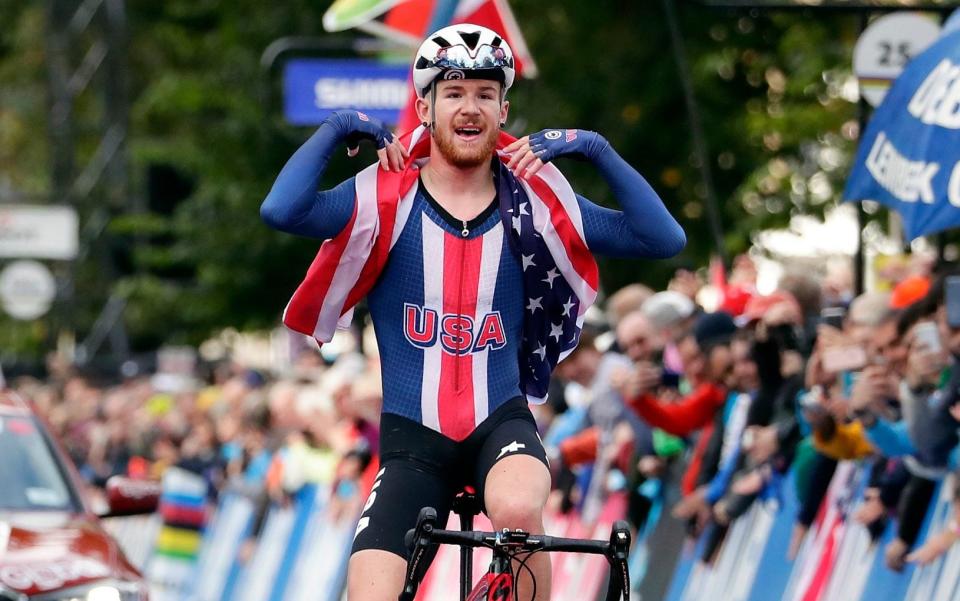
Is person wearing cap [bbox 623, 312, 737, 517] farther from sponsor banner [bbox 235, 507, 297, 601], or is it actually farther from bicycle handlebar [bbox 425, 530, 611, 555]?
sponsor banner [bbox 235, 507, 297, 601]

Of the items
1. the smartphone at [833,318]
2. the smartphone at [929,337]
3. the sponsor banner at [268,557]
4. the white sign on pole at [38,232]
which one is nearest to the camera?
the smartphone at [929,337]

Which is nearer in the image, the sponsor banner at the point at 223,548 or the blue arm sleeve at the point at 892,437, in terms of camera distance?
the blue arm sleeve at the point at 892,437

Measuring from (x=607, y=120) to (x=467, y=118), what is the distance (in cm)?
1370

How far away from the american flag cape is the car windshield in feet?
10.4

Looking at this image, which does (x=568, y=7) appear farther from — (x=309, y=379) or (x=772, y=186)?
(x=309, y=379)

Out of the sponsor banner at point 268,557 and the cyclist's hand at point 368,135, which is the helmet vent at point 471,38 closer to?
the cyclist's hand at point 368,135

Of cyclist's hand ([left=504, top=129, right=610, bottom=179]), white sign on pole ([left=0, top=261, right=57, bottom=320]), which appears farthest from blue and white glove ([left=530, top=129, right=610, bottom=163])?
white sign on pole ([left=0, top=261, right=57, bottom=320])

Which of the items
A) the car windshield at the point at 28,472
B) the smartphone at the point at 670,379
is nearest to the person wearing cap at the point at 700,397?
the smartphone at the point at 670,379

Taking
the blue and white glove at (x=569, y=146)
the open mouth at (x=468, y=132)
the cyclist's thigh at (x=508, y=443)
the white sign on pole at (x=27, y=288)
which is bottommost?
the white sign on pole at (x=27, y=288)

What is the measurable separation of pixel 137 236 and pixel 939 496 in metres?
25.6

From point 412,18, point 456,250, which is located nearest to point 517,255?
point 456,250

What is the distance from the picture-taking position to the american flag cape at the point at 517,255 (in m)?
7.40

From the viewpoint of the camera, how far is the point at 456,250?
7.39 metres

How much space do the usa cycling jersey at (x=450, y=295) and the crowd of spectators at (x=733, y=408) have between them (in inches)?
77.6
